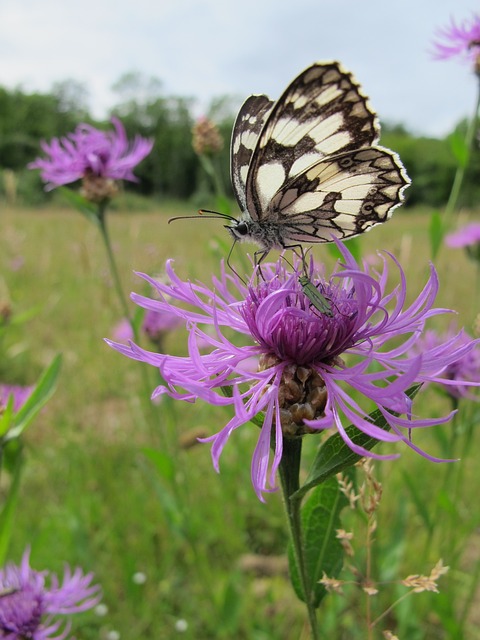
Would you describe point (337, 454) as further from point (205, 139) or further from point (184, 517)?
point (205, 139)

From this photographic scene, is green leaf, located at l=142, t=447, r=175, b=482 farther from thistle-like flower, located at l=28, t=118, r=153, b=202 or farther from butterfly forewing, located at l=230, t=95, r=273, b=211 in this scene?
thistle-like flower, located at l=28, t=118, r=153, b=202

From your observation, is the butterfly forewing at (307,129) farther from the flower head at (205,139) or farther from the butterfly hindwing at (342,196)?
the flower head at (205,139)

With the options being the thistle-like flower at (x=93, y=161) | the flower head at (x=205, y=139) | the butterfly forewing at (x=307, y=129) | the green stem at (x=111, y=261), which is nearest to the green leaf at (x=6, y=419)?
the butterfly forewing at (x=307, y=129)

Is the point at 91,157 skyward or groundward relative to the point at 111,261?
skyward

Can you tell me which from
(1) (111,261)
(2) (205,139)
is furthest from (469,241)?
(1) (111,261)

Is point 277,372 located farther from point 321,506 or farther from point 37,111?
point 37,111

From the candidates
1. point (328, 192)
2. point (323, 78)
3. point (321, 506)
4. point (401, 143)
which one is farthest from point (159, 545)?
point (401, 143)

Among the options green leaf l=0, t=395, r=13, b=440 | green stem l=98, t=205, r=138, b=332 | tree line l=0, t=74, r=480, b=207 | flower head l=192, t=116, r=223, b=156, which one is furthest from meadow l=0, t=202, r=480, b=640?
tree line l=0, t=74, r=480, b=207
